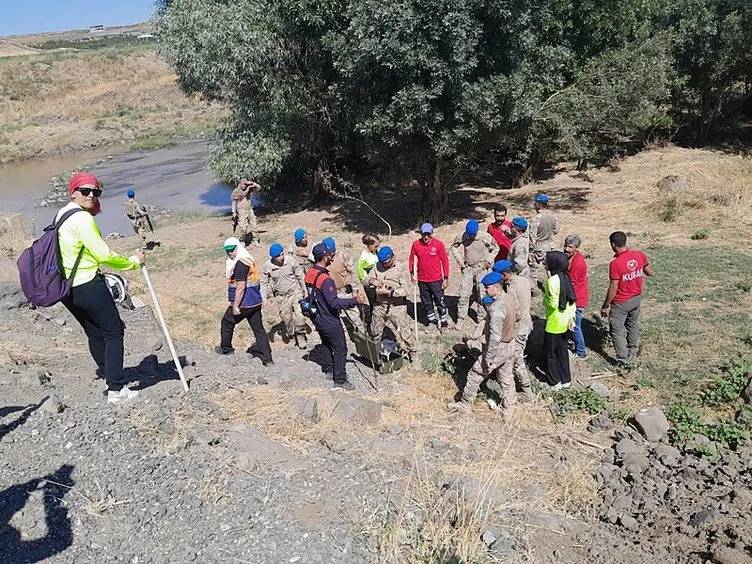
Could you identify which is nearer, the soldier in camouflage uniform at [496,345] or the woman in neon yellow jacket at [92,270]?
the woman in neon yellow jacket at [92,270]

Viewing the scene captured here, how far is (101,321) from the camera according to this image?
5430 millimetres

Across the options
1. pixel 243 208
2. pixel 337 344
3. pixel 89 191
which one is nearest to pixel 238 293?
pixel 337 344

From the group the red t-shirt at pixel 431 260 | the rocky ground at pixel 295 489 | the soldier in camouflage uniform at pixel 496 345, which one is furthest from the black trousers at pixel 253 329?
the soldier in camouflage uniform at pixel 496 345

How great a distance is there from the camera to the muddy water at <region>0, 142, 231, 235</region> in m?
22.4

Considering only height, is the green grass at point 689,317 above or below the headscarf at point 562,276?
below

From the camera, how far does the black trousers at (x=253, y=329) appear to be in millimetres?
7703

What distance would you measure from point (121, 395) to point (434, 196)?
1098cm

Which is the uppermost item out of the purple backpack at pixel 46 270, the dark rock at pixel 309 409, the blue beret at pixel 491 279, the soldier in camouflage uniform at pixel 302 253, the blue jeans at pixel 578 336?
the purple backpack at pixel 46 270

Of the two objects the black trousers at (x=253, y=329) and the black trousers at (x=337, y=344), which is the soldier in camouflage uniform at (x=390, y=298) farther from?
the black trousers at (x=253, y=329)

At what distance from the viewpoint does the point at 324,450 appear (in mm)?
5531

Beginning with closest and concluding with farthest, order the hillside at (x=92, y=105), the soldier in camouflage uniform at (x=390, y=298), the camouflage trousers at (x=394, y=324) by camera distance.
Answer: the soldier in camouflage uniform at (x=390, y=298)
the camouflage trousers at (x=394, y=324)
the hillside at (x=92, y=105)

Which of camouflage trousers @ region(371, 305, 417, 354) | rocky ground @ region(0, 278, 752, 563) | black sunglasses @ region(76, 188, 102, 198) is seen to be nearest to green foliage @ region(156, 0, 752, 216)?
camouflage trousers @ region(371, 305, 417, 354)

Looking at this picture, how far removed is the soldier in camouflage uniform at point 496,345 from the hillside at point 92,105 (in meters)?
31.1

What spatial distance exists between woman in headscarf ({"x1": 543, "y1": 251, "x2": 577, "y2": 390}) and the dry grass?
3198cm
